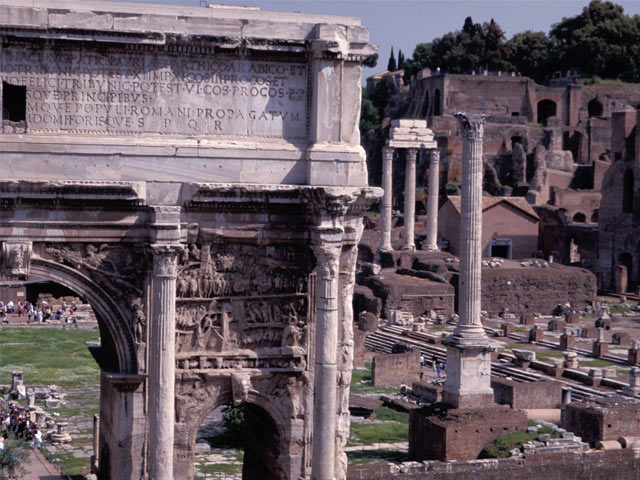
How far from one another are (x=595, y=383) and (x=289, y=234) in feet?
75.1

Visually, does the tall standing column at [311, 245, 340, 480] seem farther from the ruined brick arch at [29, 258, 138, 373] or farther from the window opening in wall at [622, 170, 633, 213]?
the window opening in wall at [622, 170, 633, 213]

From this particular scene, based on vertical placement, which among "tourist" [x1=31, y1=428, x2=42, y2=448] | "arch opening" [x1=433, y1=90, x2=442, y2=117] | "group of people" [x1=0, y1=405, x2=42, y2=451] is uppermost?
"arch opening" [x1=433, y1=90, x2=442, y2=117]

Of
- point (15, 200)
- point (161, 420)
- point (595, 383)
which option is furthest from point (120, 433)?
point (595, 383)

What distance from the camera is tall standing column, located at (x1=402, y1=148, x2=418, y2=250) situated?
5531 cm

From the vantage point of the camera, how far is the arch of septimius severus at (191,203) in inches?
498

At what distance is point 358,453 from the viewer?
25.6 metres

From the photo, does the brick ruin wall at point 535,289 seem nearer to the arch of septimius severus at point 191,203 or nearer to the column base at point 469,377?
the column base at point 469,377

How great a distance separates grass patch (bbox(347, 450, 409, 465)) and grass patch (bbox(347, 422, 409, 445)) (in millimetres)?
857

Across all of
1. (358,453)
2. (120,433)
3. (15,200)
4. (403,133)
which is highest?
(403,133)

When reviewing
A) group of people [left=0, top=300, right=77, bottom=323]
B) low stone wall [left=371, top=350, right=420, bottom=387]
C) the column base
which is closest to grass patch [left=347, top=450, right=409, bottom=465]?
the column base

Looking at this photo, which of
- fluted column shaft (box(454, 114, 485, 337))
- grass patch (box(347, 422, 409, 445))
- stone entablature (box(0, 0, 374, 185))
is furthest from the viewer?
grass patch (box(347, 422, 409, 445))

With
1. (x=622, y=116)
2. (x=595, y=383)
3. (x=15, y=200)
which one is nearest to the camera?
(x=15, y=200)

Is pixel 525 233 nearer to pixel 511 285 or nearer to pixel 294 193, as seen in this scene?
pixel 511 285

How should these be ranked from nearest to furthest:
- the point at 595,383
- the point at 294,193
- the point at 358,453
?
the point at 294,193 → the point at 358,453 → the point at 595,383
